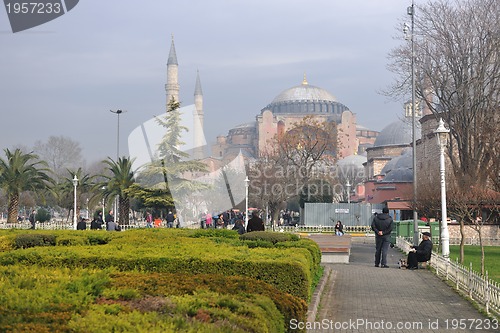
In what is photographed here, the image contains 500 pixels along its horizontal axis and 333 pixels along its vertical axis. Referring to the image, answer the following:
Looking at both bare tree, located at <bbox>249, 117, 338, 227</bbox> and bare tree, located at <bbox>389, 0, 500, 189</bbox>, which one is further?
bare tree, located at <bbox>249, 117, 338, 227</bbox>

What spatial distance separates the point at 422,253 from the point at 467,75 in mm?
13246

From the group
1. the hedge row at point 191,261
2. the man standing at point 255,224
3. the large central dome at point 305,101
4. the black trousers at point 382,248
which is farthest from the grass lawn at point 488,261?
the large central dome at point 305,101

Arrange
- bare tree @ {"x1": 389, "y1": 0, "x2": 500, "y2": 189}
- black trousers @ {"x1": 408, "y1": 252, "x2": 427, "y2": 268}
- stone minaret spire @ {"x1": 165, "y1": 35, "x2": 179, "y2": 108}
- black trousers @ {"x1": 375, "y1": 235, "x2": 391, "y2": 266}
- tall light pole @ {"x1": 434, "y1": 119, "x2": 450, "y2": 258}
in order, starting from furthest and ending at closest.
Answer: stone minaret spire @ {"x1": 165, "y1": 35, "x2": 179, "y2": 108}
bare tree @ {"x1": 389, "y1": 0, "x2": 500, "y2": 189}
black trousers @ {"x1": 375, "y1": 235, "x2": 391, "y2": 266}
black trousers @ {"x1": 408, "y1": 252, "x2": 427, "y2": 268}
tall light pole @ {"x1": 434, "y1": 119, "x2": 450, "y2": 258}

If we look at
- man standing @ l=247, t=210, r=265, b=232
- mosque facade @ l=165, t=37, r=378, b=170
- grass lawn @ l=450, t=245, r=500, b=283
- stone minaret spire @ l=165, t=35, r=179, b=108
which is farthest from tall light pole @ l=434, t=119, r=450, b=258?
stone minaret spire @ l=165, t=35, r=179, b=108

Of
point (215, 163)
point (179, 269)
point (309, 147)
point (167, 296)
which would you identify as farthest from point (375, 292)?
point (215, 163)

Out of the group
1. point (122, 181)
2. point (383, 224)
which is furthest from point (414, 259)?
point (122, 181)

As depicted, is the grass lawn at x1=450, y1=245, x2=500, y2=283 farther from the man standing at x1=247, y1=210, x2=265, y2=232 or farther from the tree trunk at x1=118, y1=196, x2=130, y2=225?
the tree trunk at x1=118, y1=196, x2=130, y2=225

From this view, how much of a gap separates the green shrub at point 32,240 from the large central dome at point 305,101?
353ft

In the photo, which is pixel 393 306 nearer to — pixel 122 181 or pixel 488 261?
pixel 488 261

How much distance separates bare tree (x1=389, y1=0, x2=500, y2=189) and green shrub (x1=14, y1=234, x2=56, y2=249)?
17.7 metres

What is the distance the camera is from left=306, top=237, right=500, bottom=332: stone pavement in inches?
361

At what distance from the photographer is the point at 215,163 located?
3538 inches

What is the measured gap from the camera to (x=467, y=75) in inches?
1117

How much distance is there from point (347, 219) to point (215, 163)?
162ft
